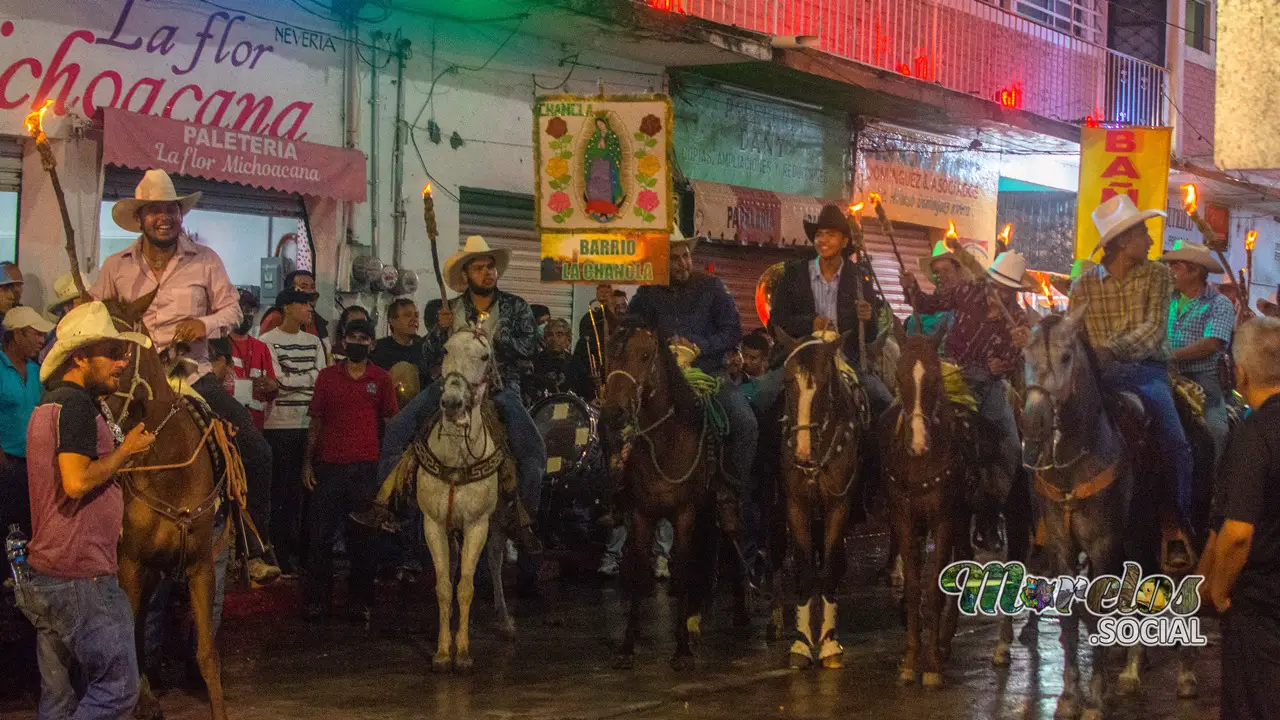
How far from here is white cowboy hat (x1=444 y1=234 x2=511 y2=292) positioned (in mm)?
11609

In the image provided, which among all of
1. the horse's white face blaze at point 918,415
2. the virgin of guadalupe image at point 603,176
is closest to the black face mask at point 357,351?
the virgin of guadalupe image at point 603,176

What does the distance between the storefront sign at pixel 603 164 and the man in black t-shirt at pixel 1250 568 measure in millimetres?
6614

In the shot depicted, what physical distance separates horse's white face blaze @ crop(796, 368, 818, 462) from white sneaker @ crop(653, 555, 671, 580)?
5360 mm

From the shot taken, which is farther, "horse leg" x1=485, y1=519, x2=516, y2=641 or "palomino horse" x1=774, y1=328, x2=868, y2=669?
"horse leg" x1=485, y1=519, x2=516, y2=641

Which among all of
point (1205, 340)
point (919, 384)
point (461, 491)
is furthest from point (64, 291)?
point (1205, 340)

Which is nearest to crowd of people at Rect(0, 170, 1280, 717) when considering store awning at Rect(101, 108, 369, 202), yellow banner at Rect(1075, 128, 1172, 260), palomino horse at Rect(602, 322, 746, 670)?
palomino horse at Rect(602, 322, 746, 670)

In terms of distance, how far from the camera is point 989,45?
26031 millimetres

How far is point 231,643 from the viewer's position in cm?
1172

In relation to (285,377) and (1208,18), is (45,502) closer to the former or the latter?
(285,377)

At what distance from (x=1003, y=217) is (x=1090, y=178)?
6631 millimetres

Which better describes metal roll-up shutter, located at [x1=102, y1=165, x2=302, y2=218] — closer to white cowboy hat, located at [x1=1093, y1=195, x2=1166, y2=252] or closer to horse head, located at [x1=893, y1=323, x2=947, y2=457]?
horse head, located at [x1=893, y1=323, x2=947, y2=457]

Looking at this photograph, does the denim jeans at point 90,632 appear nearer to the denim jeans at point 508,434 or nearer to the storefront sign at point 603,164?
the denim jeans at point 508,434

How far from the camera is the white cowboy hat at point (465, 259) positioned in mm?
11609

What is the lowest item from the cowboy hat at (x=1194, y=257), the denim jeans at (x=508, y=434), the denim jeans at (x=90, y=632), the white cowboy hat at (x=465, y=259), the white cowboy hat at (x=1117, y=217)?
the denim jeans at (x=90, y=632)
